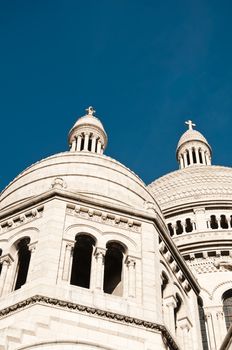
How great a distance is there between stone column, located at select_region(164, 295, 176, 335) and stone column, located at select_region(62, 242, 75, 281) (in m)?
3.68

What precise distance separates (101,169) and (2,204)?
4135 millimetres

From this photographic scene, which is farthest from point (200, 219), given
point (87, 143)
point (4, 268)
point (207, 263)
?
point (4, 268)

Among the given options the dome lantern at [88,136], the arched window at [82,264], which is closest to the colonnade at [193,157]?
the dome lantern at [88,136]

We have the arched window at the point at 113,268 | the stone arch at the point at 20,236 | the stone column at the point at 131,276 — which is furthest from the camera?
the arched window at the point at 113,268

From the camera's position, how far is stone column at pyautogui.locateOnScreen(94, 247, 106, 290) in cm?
2005

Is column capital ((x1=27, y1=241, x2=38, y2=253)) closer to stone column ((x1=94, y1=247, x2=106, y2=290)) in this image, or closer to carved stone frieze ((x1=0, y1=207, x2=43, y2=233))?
carved stone frieze ((x1=0, y1=207, x2=43, y2=233))

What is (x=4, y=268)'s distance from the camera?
68.4ft

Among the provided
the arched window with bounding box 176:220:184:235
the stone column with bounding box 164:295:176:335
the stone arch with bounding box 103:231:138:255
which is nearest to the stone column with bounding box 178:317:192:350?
the stone column with bounding box 164:295:176:335

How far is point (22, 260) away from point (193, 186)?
63.9ft

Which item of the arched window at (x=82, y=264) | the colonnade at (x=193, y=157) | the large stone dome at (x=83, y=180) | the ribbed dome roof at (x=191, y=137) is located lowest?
the arched window at (x=82, y=264)

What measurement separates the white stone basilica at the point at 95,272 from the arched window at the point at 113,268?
0.12 ft

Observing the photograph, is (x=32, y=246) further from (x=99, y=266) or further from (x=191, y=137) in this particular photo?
(x=191, y=137)

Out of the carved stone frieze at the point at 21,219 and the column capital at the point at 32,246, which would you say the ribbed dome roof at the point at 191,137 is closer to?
the carved stone frieze at the point at 21,219

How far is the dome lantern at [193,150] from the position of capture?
157ft
